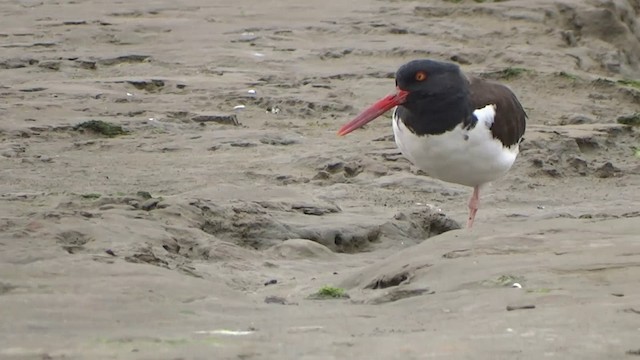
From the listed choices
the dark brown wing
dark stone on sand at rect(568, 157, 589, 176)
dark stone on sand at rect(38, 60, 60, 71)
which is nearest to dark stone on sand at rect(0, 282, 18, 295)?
the dark brown wing

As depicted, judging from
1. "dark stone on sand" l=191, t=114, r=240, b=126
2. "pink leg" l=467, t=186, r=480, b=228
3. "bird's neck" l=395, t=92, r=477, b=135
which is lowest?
"dark stone on sand" l=191, t=114, r=240, b=126

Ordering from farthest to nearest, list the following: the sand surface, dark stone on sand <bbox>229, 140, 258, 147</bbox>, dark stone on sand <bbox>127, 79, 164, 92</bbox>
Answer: dark stone on sand <bbox>127, 79, 164, 92</bbox>
dark stone on sand <bbox>229, 140, 258, 147</bbox>
the sand surface

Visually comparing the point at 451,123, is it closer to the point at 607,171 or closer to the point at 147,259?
the point at 607,171

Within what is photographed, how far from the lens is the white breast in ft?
23.7

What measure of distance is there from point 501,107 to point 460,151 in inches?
18.1

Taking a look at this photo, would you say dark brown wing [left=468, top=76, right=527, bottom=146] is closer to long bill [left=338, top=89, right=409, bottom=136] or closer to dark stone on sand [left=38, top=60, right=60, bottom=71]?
long bill [left=338, top=89, right=409, bottom=136]

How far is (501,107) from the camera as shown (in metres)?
7.52

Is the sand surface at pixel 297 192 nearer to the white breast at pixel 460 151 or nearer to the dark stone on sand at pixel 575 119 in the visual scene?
the dark stone on sand at pixel 575 119

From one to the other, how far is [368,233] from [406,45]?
Result: 15.6 ft

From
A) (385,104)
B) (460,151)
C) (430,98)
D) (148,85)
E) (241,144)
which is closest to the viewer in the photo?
(460,151)

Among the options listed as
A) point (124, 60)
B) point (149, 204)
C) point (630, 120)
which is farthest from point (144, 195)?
point (630, 120)

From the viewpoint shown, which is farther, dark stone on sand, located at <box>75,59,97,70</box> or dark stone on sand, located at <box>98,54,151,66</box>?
dark stone on sand, located at <box>98,54,151,66</box>

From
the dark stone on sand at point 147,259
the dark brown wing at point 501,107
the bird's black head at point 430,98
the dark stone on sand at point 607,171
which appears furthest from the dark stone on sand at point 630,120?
the dark stone on sand at point 147,259

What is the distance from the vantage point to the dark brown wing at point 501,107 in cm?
740
